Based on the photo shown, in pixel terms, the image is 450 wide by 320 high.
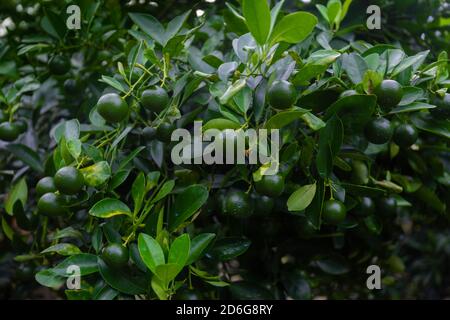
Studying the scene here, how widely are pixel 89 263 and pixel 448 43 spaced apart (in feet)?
3.46

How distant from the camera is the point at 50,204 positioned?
1.05 metres

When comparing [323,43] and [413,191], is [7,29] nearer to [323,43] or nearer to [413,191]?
[323,43]

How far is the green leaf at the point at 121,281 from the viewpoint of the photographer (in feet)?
3.39

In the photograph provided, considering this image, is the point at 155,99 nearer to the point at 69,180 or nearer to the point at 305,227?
the point at 69,180

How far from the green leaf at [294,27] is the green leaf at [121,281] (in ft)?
1.63

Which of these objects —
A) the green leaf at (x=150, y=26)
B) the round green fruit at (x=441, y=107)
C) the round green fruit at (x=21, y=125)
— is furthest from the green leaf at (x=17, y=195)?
the round green fruit at (x=441, y=107)

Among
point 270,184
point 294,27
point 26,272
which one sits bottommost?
Result: point 26,272

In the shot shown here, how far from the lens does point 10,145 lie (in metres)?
1.39

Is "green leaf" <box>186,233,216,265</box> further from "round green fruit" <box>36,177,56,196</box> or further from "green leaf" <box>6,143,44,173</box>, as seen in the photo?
"green leaf" <box>6,143,44,173</box>

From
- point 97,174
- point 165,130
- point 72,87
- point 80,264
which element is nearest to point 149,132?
point 165,130

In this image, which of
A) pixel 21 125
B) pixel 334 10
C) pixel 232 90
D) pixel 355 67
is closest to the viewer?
pixel 232 90

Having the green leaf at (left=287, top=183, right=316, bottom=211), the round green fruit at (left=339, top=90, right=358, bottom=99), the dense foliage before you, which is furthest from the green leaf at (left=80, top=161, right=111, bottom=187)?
the round green fruit at (left=339, top=90, right=358, bottom=99)

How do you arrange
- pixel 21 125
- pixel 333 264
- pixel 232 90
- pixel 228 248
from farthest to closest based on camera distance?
pixel 333 264
pixel 21 125
pixel 228 248
pixel 232 90

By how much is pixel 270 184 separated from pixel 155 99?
260mm
